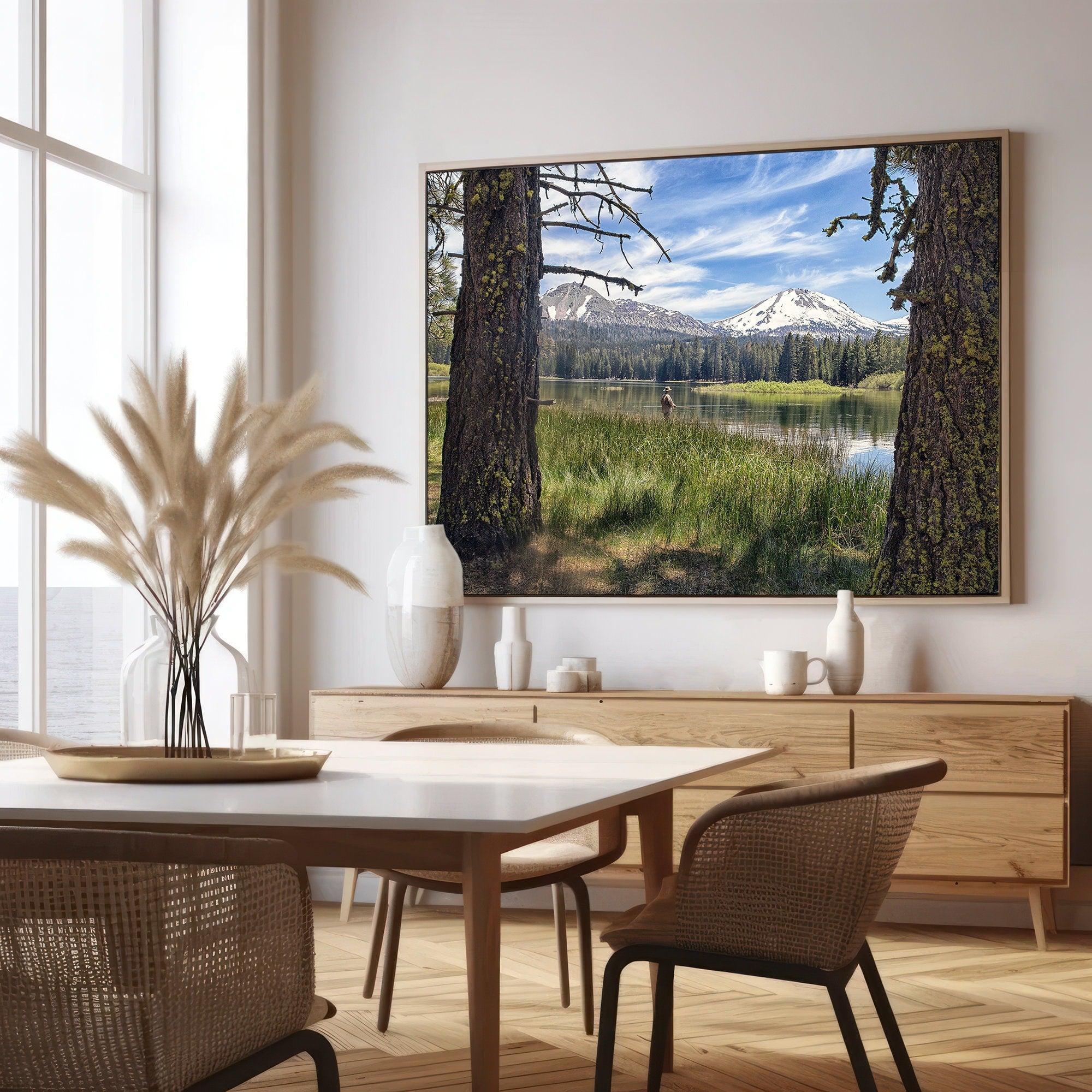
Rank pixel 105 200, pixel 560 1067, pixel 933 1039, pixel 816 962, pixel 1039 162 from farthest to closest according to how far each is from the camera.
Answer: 1. pixel 105 200
2. pixel 1039 162
3. pixel 933 1039
4. pixel 560 1067
5. pixel 816 962

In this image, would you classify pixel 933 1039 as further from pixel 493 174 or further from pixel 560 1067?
pixel 493 174

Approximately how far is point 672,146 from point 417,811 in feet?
12.0

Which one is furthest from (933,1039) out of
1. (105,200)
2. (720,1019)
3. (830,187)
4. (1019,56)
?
(105,200)

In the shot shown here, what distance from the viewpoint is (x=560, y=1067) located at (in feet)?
10.2

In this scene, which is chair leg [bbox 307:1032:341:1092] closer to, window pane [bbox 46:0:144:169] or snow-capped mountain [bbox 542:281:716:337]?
snow-capped mountain [bbox 542:281:716:337]

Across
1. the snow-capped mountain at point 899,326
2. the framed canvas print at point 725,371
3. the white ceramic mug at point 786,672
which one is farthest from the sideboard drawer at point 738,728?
the snow-capped mountain at point 899,326

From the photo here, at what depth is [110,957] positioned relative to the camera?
1.63 m

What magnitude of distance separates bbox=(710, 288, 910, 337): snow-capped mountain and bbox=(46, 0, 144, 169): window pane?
228cm

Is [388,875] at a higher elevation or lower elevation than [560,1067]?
higher

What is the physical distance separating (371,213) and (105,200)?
0.97 metres

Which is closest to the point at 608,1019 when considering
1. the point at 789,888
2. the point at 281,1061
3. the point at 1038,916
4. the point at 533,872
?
the point at 789,888

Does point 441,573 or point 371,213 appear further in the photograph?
point 371,213

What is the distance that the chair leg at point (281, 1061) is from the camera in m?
1.72

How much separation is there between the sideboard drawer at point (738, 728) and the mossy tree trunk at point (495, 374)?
0.89m
